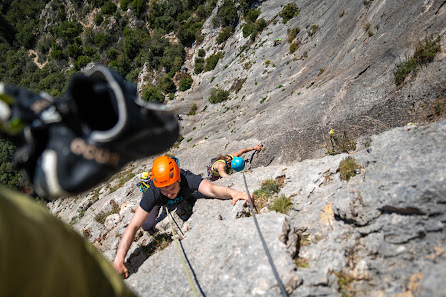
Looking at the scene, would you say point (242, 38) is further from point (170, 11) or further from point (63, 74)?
point (63, 74)

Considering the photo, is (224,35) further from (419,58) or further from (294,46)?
(419,58)

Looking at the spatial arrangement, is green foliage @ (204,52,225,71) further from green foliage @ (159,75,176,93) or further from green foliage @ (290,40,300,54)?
green foliage @ (290,40,300,54)

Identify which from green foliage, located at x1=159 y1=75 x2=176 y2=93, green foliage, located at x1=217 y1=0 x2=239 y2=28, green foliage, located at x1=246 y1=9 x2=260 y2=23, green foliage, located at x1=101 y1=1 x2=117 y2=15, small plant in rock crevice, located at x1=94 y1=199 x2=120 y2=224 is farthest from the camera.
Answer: green foliage, located at x1=101 y1=1 x2=117 y2=15

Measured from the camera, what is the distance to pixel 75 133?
5.78 feet

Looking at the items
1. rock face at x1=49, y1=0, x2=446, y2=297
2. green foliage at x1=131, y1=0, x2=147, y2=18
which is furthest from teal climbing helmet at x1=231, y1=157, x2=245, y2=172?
green foliage at x1=131, y1=0, x2=147, y2=18

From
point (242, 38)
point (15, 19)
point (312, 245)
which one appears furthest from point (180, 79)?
point (15, 19)

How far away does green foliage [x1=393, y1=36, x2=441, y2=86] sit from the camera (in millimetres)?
6117

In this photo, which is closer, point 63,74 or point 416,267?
point 416,267

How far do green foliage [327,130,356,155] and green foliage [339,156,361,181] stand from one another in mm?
1745

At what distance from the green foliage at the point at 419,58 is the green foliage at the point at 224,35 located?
42564mm

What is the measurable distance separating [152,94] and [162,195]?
46.7 metres

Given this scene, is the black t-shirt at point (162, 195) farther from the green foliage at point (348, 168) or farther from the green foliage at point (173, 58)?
the green foliage at point (173, 58)

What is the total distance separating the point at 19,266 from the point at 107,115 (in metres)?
1.10

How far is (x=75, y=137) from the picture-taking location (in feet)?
5.76
